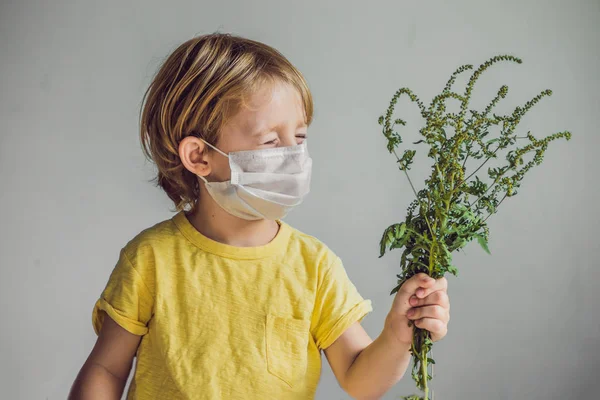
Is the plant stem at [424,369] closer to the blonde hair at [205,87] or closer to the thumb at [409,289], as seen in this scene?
the thumb at [409,289]

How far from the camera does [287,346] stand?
1217mm

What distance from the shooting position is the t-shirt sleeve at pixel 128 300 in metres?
1.23

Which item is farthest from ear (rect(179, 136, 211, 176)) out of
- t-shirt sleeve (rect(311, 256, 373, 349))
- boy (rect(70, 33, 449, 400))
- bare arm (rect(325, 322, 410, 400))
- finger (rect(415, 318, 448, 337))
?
finger (rect(415, 318, 448, 337))

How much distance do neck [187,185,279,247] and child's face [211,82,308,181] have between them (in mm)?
73

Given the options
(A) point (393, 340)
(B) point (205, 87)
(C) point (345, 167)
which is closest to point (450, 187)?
(A) point (393, 340)

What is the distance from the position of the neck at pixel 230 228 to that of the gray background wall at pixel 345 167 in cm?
73

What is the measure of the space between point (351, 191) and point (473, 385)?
71 cm

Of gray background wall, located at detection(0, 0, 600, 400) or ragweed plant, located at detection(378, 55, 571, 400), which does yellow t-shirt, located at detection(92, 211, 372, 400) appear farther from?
gray background wall, located at detection(0, 0, 600, 400)

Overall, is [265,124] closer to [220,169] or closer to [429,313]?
[220,169]

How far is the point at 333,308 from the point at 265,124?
0.36 meters

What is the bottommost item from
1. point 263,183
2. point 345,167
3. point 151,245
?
point 151,245

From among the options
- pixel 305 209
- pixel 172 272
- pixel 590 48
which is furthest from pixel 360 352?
pixel 590 48

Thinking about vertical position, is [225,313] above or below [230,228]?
below

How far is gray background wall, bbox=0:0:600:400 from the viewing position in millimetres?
1939
